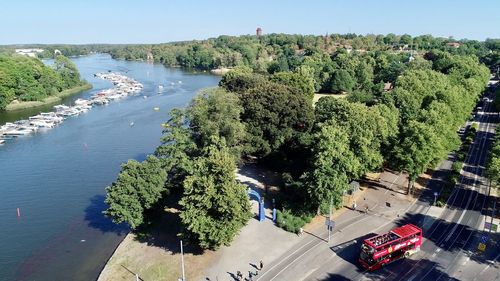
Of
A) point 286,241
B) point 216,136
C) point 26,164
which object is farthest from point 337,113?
point 26,164

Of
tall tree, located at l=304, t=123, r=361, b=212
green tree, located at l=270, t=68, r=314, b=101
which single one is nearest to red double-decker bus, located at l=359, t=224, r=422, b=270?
tall tree, located at l=304, t=123, r=361, b=212

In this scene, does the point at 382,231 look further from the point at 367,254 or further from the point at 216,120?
the point at 216,120

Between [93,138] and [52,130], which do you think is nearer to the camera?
[93,138]

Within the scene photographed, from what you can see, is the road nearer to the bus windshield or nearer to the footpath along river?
the bus windshield

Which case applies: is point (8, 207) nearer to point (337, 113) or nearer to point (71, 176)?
point (71, 176)

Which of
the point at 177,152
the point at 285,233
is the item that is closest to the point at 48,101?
the point at 177,152

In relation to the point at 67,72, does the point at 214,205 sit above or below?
below
